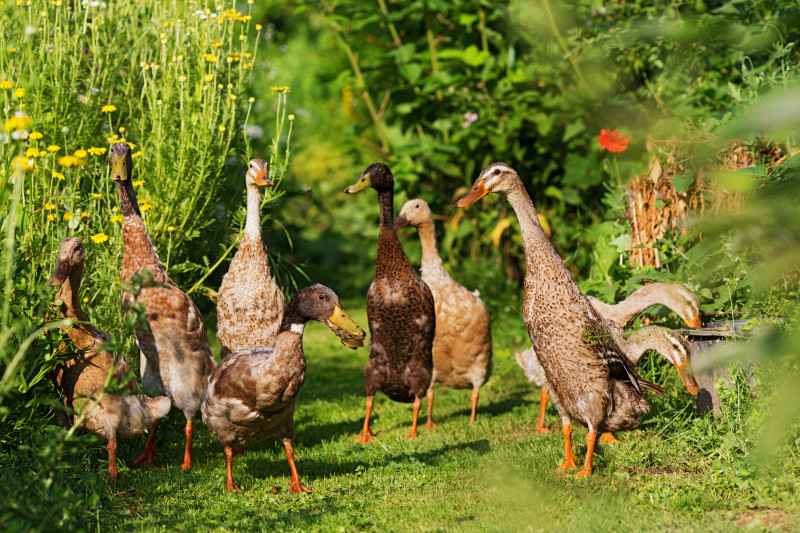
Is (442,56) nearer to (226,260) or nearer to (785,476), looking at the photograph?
(226,260)

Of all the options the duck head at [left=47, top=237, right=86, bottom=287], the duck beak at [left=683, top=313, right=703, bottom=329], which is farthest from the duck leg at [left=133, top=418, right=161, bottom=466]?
the duck beak at [left=683, top=313, right=703, bottom=329]

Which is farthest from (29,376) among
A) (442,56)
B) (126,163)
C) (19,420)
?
(442,56)

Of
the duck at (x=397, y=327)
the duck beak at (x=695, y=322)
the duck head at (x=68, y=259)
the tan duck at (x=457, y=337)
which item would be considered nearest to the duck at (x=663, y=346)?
the duck beak at (x=695, y=322)

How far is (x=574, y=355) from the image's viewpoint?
4730 millimetres

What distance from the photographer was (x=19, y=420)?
4219mm

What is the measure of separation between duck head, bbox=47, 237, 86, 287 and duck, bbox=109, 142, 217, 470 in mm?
Answer: 497

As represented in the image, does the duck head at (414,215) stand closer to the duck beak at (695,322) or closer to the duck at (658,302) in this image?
the duck at (658,302)

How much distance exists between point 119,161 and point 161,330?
45.5 inches

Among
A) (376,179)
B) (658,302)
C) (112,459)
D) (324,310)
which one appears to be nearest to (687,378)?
(658,302)

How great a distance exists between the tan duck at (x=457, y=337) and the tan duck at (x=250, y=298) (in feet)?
5.38

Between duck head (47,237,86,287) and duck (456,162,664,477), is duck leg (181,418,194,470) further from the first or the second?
duck (456,162,664,477)

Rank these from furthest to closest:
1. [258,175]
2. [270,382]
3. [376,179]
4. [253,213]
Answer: [376,179] < [253,213] < [258,175] < [270,382]

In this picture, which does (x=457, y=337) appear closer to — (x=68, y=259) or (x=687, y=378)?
(x=687, y=378)

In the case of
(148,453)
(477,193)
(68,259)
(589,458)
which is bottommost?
(148,453)
